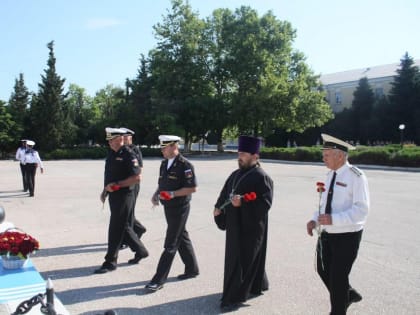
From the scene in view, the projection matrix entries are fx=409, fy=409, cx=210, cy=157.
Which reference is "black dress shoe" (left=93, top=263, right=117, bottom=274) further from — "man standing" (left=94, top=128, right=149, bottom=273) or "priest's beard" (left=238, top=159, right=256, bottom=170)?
"priest's beard" (left=238, top=159, right=256, bottom=170)

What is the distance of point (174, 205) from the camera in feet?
17.4

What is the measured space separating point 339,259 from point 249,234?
Result: 1.09m

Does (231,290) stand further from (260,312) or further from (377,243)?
(377,243)

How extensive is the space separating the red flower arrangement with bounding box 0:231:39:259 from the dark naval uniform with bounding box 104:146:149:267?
1.18 m

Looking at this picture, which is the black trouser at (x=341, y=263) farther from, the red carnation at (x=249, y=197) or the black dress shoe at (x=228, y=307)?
the black dress shoe at (x=228, y=307)

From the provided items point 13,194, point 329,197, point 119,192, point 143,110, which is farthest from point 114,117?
point 329,197

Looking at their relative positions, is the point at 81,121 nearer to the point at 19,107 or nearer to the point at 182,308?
the point at 19,107

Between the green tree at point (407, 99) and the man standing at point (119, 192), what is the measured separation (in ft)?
185

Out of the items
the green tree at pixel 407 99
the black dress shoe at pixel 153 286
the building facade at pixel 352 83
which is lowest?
the black dress shoe at pixel 153 286

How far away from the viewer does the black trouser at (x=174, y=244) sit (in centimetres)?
516

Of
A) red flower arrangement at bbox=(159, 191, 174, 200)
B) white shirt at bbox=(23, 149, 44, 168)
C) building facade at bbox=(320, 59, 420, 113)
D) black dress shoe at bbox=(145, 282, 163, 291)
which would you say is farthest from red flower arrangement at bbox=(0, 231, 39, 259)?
building facade at bbox=(320, 59, 420, 113)

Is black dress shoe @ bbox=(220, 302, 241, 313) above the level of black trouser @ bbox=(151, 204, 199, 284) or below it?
below

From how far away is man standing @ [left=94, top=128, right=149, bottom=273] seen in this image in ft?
19.2

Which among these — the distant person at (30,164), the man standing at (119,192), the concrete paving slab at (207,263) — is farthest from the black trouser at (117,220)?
the distant person at (30,164)
